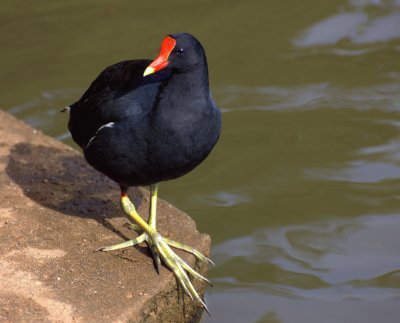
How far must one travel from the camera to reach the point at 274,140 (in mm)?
→ 6535

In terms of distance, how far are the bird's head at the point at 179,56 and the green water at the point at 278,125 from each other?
5.29 ft

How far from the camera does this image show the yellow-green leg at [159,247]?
4328mm

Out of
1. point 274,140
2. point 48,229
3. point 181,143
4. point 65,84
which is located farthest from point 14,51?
point 181,143

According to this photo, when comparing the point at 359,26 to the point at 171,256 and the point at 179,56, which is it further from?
the point at 179,56

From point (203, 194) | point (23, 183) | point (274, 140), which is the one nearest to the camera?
point (23, 183)

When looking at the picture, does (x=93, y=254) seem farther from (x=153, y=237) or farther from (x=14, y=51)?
(x=14, y=51)

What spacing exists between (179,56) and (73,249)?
1.16 m

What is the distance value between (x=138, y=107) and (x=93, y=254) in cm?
79

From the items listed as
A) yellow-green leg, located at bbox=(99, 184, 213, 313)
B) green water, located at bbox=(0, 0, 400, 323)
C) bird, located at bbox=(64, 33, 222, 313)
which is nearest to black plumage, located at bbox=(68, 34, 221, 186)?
bird, located at bbox=(64, 33, 222, 313)

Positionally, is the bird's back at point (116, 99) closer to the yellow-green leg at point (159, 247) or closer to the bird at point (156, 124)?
the bird at point (156, 124)

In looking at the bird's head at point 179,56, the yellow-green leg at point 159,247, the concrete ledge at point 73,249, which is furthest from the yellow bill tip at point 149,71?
the concrete ledge at point 73,249

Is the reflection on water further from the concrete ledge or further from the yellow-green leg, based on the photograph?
the yellow-green leg

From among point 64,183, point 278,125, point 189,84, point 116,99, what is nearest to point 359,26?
point 278,125

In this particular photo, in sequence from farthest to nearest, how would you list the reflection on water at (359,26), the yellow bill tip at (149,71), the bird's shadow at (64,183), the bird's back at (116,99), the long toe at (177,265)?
the reflection on water at (359,26) → the bird's shadow at (64,183) → the long toe at (177,265) → the bird's back at (116,99) → the yellow bill tip at (149,71)
